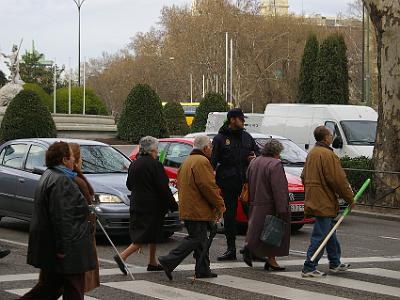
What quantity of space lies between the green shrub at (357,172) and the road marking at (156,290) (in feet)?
36.5

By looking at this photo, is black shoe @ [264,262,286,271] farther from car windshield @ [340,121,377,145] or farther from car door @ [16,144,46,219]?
car windshield @ [340,121,377,145]

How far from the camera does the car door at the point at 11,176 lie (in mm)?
14773

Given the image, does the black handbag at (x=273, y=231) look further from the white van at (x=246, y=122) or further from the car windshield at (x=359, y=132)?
the white van at (x=246, y=122)

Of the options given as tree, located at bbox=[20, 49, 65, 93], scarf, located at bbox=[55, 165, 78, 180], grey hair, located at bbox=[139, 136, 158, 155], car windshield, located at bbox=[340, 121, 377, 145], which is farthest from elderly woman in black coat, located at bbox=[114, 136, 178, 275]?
tree, located at bbox=[20, 49, 65, 93]

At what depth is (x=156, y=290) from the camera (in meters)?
9.88

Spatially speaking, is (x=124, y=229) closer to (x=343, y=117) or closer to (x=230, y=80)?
(x=343, y=117)

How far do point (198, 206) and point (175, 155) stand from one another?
6.63 m

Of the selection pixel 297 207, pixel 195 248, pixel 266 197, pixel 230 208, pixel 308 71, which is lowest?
pixel 297 207

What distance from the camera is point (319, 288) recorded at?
10.1 meters

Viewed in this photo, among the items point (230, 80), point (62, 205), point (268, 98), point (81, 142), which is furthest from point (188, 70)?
point (62, 205)

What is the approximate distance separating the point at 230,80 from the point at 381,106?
56629 mm

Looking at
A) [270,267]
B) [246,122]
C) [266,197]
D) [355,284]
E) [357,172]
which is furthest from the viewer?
[246,122]

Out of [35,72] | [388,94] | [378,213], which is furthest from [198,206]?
[35,72]

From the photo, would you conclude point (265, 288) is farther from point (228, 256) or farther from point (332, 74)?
point (332, 74)
